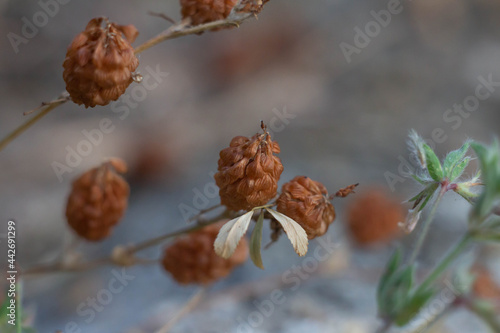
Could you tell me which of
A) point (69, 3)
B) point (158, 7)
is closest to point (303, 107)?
point (158, 7)

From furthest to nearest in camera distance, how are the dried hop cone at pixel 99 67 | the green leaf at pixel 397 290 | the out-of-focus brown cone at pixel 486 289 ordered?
the out-of-focus brown cone at pixel 486 289 → the green leaf at pixel 397 290 → the dried hop cone at pixel 99 67

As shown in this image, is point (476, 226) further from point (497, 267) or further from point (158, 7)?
point (158, 7)

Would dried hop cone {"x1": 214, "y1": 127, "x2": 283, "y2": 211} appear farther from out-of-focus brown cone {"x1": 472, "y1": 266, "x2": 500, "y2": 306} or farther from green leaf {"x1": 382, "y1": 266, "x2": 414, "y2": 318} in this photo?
out-of-focus brown cone {"x1": 472, "y1": 266, "x2": 500, "y2": 306}

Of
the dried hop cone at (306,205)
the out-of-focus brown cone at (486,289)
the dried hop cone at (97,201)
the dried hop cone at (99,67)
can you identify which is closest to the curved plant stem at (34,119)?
the dried hop cone at (99,67)

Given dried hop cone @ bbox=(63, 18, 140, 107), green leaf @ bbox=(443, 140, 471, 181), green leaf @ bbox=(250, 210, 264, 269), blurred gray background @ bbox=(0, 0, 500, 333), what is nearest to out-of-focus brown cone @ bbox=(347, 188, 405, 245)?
blurred gray background @ bbox=(0, 0, 500, 333)

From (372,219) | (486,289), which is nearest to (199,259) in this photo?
(372,219)

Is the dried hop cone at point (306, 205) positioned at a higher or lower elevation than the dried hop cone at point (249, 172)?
lower

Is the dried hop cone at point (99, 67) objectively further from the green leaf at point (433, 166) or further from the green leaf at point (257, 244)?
the green leaf at point (433, 166)
